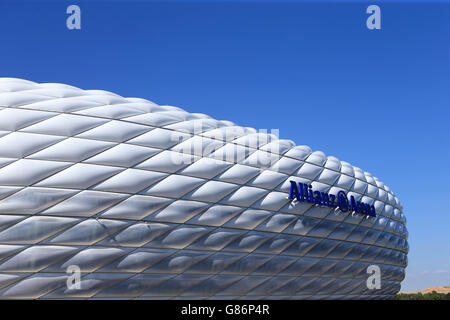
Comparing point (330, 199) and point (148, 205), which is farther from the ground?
point (330, 199)

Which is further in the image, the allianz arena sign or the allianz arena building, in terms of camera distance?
the allianz arena sign

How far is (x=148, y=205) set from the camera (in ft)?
52.9

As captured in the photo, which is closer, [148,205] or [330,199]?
[148,205]

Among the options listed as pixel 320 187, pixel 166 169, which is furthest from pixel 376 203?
pixel 166 169

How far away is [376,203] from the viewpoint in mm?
26359

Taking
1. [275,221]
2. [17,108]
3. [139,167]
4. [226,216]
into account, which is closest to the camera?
[17,108]

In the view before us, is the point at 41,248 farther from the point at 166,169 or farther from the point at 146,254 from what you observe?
the point at 166,169

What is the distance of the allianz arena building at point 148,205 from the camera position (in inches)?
573

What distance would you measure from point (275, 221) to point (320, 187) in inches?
157

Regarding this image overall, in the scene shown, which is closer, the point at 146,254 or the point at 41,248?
the point at 41,248

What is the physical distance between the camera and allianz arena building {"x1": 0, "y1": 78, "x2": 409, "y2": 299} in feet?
47.7

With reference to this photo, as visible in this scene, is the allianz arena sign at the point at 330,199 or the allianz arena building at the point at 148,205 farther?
the allianz arena sign at the point at 330,199
